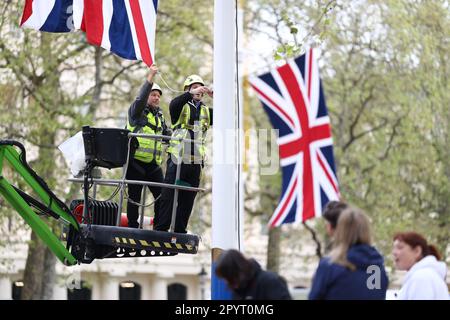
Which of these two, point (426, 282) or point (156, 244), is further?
point (156, 244)

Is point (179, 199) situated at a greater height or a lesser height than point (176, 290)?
lesser

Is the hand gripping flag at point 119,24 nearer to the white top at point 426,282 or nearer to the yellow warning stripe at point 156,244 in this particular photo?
the yellow warning stripe at point 156,244

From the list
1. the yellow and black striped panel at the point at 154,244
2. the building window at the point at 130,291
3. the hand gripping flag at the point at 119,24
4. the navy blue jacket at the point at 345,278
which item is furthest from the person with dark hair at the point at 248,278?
the building window at the point at 130,291

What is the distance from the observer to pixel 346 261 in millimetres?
7195

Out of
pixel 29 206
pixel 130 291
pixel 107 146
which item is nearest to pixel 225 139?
pixel 107 146

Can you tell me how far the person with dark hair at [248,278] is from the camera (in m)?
7.39

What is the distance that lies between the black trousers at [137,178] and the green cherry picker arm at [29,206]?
722mm

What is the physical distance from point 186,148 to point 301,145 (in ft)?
6.05

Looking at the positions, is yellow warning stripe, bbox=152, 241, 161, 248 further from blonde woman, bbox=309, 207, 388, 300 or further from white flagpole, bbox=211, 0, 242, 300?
blonde woman, bbox=309, 207, 388, 300

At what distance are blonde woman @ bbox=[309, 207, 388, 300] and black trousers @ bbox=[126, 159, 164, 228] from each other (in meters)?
5.24

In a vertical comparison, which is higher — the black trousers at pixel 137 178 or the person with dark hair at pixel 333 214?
the black trousers at pixel 137 178

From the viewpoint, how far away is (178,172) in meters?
12.1

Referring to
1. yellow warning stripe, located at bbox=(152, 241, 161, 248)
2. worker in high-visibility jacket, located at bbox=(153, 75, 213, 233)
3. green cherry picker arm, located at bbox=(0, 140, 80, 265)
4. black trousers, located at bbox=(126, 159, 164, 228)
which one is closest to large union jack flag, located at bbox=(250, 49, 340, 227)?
worker in high-visibility jacket, located at bbox=(153, 75, 213, 233)

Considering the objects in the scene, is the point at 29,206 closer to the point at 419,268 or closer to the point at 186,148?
the point at 186,148
